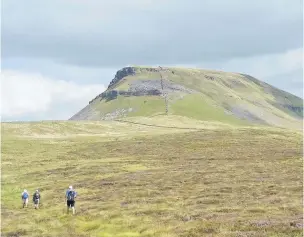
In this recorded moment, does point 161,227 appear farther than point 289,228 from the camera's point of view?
Yes

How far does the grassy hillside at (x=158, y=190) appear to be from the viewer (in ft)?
126

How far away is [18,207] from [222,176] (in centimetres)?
3175

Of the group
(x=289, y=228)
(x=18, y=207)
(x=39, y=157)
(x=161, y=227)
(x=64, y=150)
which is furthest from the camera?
(x=64, y=150)

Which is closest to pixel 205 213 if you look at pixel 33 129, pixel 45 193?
pixel 45 193

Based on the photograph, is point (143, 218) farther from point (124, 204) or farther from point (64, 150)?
point (64, 150)

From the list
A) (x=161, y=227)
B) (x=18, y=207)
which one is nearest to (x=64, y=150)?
(x=18, y=207)

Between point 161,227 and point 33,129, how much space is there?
162155 mm

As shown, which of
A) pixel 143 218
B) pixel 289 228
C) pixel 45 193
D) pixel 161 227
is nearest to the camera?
pixel 289 228

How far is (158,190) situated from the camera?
60938 millimetres

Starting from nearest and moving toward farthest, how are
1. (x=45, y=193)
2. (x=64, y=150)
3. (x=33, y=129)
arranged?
(x=45, y=193) → (x=64, y=150) → (x=33, y=129)

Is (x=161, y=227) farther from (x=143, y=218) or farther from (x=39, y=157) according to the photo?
(x=39, y=157)

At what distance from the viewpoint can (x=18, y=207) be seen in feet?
182

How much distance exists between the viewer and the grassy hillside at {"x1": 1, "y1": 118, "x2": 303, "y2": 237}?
38.5 m

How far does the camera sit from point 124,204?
5178cm
